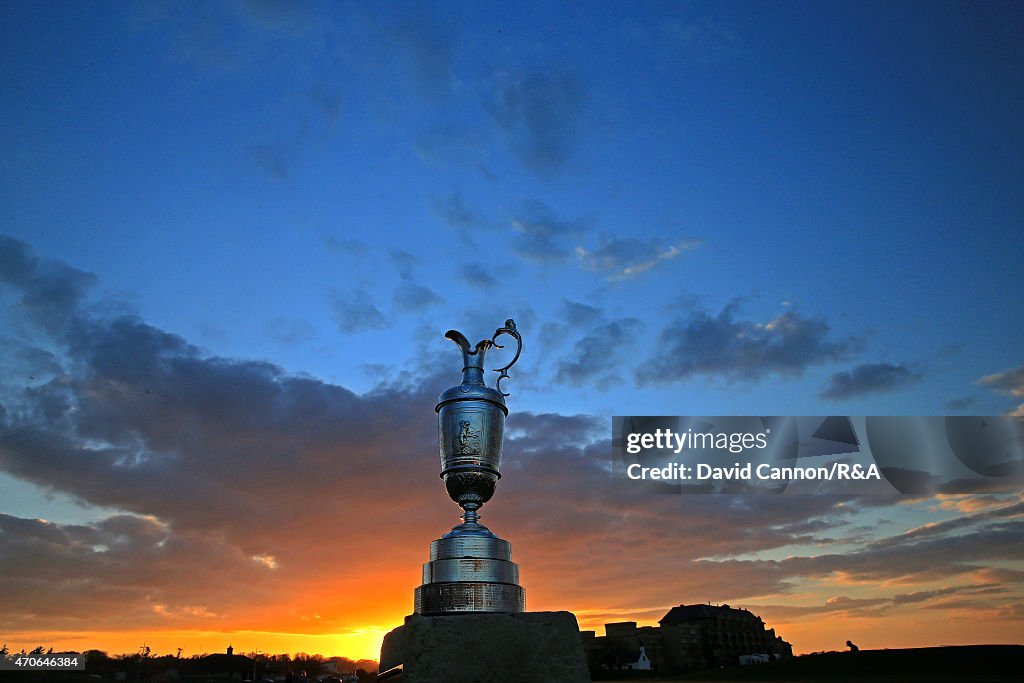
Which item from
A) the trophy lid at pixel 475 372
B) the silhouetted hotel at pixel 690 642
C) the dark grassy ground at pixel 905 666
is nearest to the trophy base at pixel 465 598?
the trophy lid at pixel 475 372

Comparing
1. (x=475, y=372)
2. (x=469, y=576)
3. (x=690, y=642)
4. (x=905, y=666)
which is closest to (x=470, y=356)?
(x=475, y=372)

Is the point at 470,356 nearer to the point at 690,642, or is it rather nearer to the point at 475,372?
the point at 475,372

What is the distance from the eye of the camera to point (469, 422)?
8.16m

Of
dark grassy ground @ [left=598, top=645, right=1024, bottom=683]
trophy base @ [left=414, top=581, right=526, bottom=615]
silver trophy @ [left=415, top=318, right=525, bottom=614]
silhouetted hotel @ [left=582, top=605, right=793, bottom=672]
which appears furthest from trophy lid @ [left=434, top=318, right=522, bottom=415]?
silhouetted hotel @ [left=582, top=605, right=793, bottom=672]

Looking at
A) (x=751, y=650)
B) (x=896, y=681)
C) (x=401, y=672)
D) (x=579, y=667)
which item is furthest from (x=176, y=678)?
(x=751, y=650)

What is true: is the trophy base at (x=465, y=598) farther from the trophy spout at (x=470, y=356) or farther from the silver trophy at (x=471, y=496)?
the trophy spout at (x=470, y=356)

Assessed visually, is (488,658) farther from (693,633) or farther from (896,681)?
(693,633)

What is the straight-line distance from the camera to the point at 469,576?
7.66m

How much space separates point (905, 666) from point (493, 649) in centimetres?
1457

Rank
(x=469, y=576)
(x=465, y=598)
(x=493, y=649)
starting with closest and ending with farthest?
1. (x=493, y=649)
2. (x=465, y=598)
3. (x=469, y=576)

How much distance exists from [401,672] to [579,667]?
191 centimetres

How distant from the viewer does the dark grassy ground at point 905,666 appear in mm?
14453

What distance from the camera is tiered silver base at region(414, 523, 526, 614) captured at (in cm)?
754

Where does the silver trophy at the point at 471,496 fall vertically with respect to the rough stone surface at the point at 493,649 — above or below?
above
